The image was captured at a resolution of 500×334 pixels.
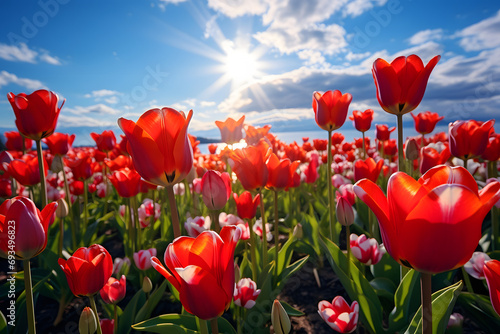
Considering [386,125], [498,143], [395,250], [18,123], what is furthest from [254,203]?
[386,125]

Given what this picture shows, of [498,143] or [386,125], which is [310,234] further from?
[386,125]

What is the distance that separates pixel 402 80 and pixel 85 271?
5.83 feet

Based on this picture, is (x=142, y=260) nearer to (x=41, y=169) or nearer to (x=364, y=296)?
(x=41, y=169)

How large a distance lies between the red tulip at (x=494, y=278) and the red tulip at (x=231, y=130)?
127 inches

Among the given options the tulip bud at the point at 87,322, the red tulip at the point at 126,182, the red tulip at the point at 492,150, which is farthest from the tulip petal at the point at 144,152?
the red tulip at the point at 492,150

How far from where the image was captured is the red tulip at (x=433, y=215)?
67cm

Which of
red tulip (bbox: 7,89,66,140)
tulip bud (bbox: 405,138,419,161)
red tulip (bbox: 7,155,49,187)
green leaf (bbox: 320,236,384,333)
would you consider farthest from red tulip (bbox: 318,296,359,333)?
red tulip (bbox: 7,155,49,187)

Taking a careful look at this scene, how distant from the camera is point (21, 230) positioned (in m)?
1.12

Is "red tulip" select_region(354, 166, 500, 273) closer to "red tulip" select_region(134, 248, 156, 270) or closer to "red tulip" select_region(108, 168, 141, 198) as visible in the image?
"red tulip" select_region(134, 248, 156, 270)

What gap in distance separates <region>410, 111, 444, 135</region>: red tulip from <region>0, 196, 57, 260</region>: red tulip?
4.10 metres

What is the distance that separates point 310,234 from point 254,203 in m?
1.24

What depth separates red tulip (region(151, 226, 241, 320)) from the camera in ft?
2.78

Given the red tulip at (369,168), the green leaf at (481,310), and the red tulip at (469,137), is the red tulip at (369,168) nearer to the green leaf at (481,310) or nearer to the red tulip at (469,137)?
the red tulip at (469,137)

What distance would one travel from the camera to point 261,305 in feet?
6.05
